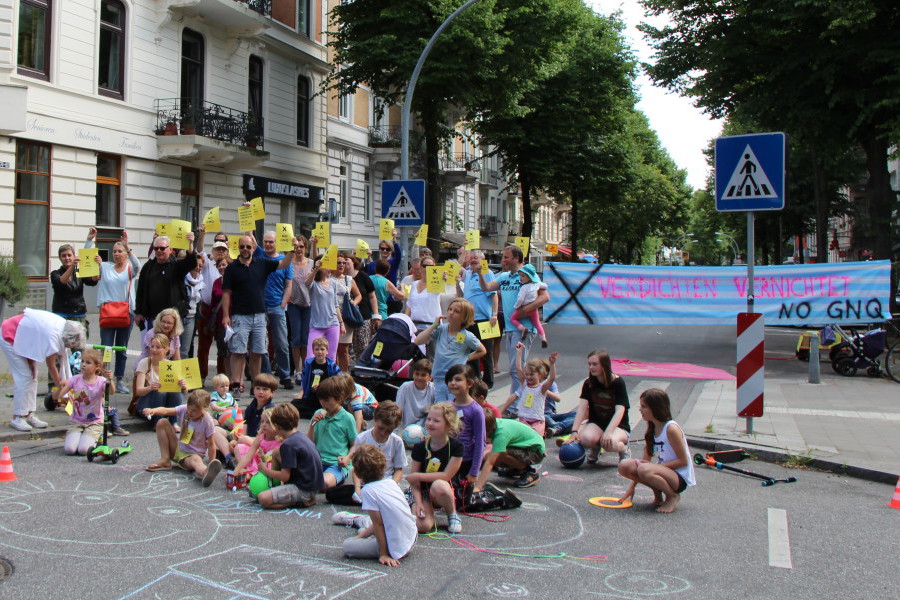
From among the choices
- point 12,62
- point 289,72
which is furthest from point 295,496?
point 289,72

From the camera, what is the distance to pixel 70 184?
19438 mm

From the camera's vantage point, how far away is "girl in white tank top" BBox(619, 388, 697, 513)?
6.28 metres

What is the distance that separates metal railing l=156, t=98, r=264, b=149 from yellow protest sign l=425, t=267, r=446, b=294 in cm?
1383

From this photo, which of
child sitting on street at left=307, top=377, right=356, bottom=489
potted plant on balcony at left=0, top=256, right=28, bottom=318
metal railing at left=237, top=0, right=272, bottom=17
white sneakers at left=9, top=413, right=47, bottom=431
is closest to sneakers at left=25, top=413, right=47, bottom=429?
white sneakers at left=9, top=413, right=47, bottom=431

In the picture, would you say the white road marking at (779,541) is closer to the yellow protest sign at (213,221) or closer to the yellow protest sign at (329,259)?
the yellow protest sign at (329,259)

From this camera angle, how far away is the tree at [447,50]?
24359 millimetres

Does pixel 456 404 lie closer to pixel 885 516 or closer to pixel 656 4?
pixel 885 516

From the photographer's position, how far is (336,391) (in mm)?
6660

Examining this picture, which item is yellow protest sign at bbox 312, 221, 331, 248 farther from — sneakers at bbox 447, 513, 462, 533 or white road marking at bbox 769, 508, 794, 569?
white road marking at bbox 769, 508, 794, 569

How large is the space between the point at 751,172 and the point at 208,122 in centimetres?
1789

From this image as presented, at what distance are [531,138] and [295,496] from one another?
30.5 metres

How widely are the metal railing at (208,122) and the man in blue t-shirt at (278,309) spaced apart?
1263 cm

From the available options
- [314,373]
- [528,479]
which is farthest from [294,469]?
[314,373]

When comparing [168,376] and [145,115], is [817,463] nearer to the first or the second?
[168,376]
